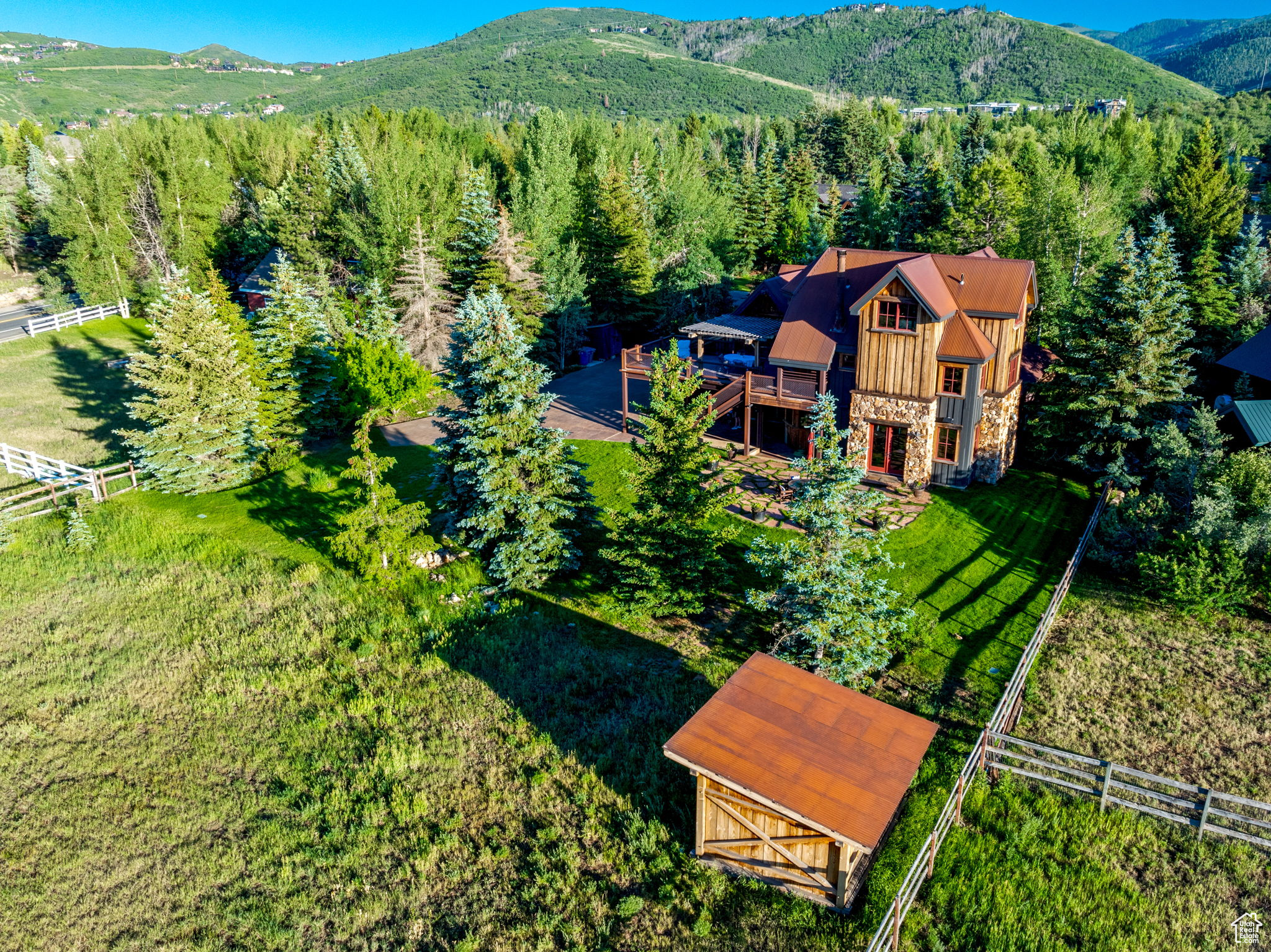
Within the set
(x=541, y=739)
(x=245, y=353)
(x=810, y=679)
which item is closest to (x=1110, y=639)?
(x=810, y=679)

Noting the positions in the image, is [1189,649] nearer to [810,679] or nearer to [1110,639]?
[1110,639]

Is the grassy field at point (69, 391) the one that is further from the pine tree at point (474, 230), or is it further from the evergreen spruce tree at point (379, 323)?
the pine tree at point (474, 230)

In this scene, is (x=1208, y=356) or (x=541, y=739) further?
(x=1208, y=356)

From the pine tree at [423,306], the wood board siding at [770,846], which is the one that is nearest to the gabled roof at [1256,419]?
the wood board siding at [770,846]

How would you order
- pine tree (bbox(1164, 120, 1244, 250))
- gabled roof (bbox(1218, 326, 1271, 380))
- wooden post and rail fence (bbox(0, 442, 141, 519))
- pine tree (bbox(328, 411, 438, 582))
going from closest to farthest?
1. pine tree (bbox(328, 411, 438, 582))
2. wooden post and rail fence (bbox(0, 442, 141, 519))
3. gabled roof (bbox(1218, 326, 1271, 380))
4. pine tree (bbox(1164, 120, 1244, 250))

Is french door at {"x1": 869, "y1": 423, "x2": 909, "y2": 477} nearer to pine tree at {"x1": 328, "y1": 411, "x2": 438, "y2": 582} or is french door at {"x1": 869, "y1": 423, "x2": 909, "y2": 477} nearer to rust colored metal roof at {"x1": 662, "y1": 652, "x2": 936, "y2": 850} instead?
rust colored metal roof at {"x1": 662, "y1": 652, "x2": 936, "y2": 850}

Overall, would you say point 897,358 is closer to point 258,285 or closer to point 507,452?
point 507,452

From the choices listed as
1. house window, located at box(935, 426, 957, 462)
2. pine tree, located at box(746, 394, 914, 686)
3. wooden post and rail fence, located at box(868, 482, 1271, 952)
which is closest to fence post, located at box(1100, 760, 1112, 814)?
wooden post and rail fence, located at box(868, 482, 1271, 952)
